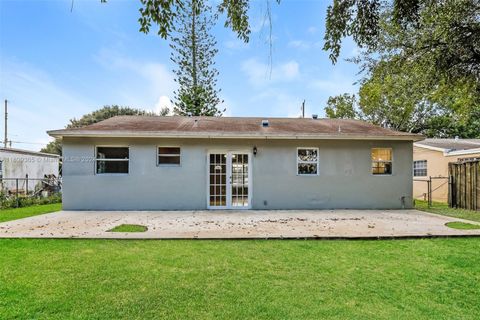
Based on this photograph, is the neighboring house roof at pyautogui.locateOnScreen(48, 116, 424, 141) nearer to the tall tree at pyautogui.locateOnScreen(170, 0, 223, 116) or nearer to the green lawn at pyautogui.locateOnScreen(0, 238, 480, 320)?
the green lawn at pyautogui.locateOnScreen(0, 238, 480, 320)

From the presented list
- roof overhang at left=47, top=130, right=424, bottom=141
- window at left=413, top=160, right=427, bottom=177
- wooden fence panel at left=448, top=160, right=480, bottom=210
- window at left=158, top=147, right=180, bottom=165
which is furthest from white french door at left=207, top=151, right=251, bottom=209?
window at left=413, top=160, right=427, bottom=177

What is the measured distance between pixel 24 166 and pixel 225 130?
13.9 m

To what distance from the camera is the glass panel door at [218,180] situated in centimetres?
1056

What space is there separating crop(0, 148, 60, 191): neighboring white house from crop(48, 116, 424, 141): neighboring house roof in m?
6.95

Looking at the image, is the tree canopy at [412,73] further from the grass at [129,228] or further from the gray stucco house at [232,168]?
the grass at [129,228]

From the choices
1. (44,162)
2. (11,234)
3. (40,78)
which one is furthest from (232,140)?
(44,162)

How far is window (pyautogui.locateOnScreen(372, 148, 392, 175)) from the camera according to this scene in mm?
11078

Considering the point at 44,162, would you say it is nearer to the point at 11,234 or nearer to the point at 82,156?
the point at 82,156

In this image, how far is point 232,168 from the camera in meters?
10.6

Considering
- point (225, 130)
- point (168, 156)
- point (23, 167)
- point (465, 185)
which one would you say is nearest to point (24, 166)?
point (23, 167)

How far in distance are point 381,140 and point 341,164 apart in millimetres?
1759

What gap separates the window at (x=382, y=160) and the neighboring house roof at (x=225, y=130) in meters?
0.67


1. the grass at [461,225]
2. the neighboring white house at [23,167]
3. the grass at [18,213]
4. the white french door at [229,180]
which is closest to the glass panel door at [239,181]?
the white french door at [229,180]

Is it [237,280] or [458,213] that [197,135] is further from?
[458,213]
